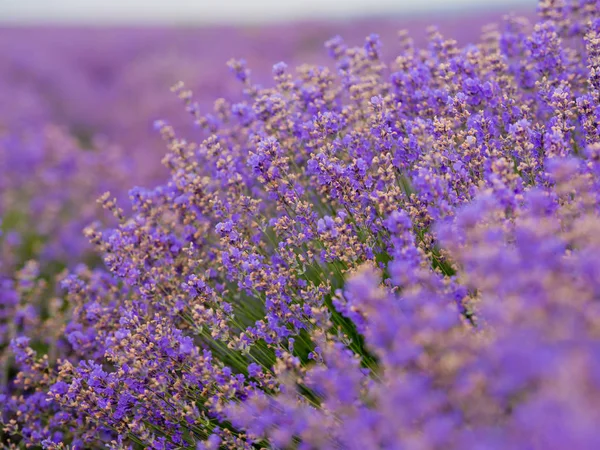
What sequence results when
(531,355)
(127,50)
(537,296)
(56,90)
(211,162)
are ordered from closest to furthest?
1. (531,355)
2. (537,296)
3. (211,162)
4. (56,90)
5. (127,50)

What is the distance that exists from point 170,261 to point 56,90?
9496 millimetres

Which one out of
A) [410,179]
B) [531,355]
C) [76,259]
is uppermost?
[76,259]

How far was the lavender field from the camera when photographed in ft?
4.17

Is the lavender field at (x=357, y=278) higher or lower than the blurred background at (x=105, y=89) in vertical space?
lower

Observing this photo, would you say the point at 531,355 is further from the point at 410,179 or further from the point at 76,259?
the point at 76,259

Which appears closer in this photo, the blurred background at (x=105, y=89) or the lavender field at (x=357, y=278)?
the lavender field at (x=357, y=278)

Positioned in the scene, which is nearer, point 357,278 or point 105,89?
point 357,278

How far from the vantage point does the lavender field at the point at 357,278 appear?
4.17 feet

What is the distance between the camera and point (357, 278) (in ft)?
5.01

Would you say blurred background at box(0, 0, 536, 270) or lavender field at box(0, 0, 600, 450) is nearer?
lavender field at box(0, 0, 600, 450)

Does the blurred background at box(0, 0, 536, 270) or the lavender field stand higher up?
the blurred background at box(0, 0, 536, 270)

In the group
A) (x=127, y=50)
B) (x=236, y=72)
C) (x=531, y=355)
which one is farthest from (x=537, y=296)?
(x=127, y=50)

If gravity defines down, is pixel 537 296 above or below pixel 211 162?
below

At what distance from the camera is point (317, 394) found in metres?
2.35
